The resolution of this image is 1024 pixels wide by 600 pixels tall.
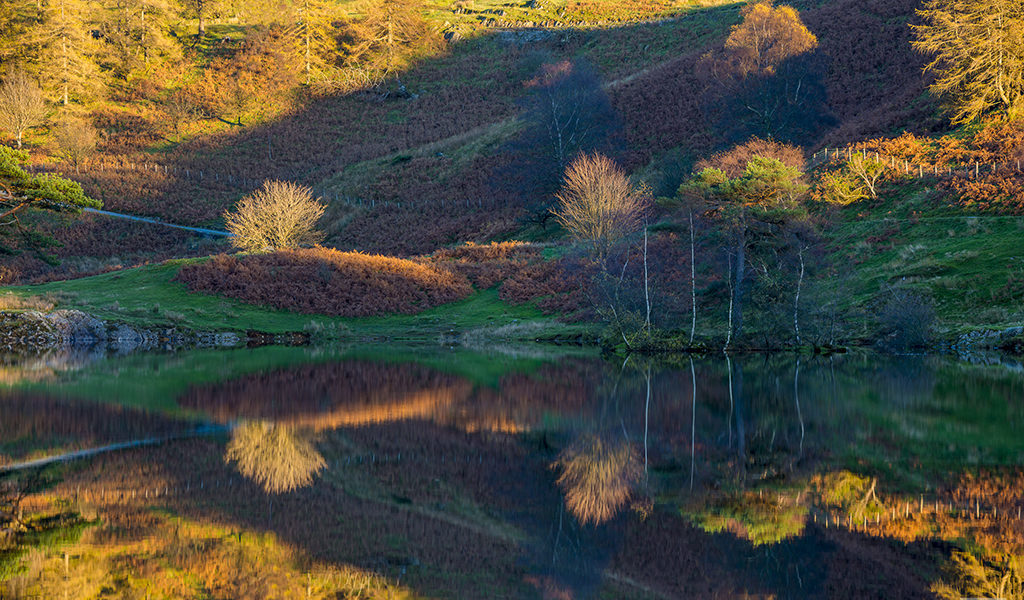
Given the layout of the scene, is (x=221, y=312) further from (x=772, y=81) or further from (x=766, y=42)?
(x=766, y=42)

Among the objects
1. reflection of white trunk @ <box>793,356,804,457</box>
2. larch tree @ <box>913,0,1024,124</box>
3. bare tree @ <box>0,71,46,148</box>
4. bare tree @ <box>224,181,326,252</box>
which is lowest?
reflection of white trunk @ <box>793,356,804,457</box>

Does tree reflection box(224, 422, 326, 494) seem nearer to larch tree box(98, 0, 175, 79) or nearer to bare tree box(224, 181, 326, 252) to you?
bare tree box(224, 181, 326, 252)

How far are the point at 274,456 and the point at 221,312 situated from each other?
34.9 m

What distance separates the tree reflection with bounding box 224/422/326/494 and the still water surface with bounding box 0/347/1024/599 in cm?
8

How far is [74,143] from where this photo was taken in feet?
280

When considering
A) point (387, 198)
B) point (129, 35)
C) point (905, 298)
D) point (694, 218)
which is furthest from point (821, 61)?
point (129, 35)

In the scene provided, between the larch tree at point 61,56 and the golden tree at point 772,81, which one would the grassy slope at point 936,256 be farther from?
the larch tree at point 61,56

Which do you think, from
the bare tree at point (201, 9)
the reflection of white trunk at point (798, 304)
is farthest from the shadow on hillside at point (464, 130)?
the bare tree at point (201, 9)

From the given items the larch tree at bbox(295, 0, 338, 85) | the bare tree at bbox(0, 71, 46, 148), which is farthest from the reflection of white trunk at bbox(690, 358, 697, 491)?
the larch tree at bbox(295, 0, 338, 85)

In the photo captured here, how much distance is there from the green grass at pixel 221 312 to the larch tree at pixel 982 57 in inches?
1147

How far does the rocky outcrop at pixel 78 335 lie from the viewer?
4172 cm

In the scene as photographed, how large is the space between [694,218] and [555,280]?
35.4ft

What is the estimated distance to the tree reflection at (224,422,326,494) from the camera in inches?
545

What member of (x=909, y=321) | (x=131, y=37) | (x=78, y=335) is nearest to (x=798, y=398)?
(x=909, y=321)
